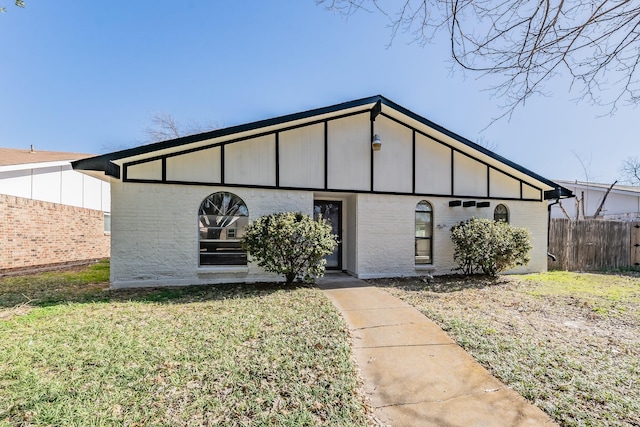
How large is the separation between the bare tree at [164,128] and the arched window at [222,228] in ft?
50.5

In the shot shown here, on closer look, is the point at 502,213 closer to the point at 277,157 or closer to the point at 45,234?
the point at 277,157

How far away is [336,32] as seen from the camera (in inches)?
181

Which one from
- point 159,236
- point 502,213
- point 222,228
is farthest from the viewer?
point 502,213

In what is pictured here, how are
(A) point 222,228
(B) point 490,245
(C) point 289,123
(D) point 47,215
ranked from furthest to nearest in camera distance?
(D) point 47,215, (B) point 490,245, (C) point 289,123, (A) point 222,228

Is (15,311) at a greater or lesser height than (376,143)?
lesser

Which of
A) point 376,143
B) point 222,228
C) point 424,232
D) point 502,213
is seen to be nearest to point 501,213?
point 502,213

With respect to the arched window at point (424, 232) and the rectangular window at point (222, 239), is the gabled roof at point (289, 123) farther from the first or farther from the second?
the arched window at point (424, 232)

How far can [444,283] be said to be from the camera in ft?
27.0

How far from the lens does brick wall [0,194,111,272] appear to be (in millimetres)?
9625

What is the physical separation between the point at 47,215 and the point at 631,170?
37.6 metres

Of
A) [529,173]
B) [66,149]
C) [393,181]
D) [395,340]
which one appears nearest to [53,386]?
[395,340]

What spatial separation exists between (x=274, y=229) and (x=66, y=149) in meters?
17.4

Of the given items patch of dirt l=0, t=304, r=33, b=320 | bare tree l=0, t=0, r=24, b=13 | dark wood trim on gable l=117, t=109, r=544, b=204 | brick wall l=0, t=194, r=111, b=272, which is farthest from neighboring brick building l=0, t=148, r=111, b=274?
bare tree l=0, t=0, r=24, b=13

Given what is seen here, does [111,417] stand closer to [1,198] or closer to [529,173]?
[1,198]
